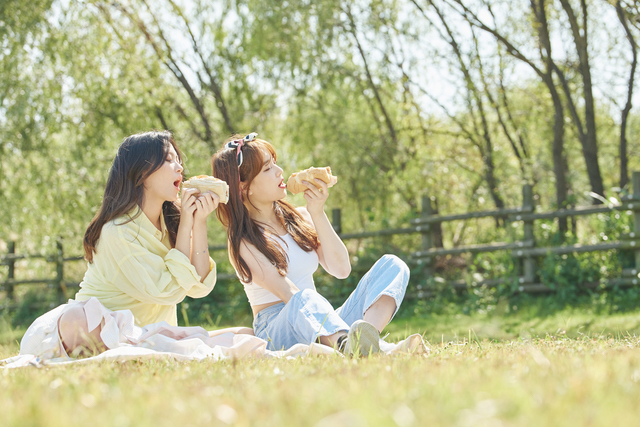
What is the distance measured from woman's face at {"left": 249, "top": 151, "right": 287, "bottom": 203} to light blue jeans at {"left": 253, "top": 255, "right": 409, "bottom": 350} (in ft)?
2.32

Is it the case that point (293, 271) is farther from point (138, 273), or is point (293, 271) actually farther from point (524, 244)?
point (524, 244)

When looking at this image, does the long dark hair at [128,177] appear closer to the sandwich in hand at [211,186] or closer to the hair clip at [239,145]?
the sandwich in hand at [211,186]

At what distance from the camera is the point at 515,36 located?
873 cm

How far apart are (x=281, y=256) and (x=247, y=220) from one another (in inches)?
12.5

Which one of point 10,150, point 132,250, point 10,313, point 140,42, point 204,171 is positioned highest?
point 140,42

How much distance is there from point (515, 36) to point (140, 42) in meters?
5.67

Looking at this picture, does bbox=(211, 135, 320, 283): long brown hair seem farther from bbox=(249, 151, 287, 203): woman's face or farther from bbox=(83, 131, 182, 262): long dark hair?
bbox=(83, 131, 182, 262): long dark hair

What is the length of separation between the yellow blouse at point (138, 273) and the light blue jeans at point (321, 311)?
44 centimetres

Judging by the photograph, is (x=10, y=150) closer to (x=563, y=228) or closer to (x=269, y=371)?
(x=563, y=228)

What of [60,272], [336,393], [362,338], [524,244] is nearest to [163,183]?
[362,338]

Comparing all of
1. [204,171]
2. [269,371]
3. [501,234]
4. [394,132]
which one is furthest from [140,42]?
[269,371]

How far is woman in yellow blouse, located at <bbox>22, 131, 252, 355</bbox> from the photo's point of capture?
3105 millimetres

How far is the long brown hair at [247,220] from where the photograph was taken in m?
3.49

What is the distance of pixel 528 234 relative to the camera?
295 inches
